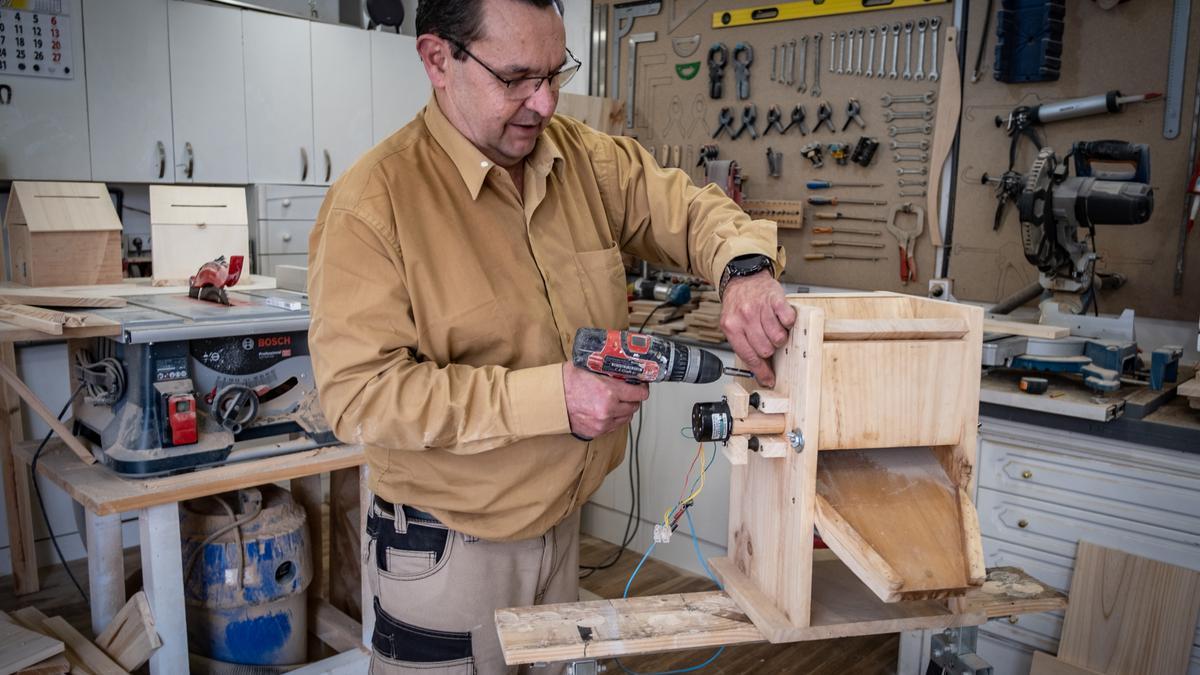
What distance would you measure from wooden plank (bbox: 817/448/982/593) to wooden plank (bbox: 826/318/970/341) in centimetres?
20

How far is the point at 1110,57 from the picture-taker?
2590 mm

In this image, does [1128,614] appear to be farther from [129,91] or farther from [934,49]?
[129,91]

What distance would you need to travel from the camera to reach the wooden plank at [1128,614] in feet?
6.34

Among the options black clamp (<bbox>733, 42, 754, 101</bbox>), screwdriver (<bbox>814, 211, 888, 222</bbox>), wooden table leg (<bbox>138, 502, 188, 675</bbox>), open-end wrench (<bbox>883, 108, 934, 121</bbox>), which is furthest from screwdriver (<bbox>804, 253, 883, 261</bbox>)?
wooden table leg (<bbox>138, 502, 188, 675</bbox>)

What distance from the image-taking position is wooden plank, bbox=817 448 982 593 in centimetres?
111

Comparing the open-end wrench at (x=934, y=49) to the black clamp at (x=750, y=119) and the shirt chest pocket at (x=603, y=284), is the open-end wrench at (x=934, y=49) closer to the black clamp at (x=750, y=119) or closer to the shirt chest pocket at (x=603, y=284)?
the black clamp at (x=750, y=119)

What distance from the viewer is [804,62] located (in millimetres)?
3260

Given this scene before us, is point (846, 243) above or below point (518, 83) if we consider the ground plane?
below

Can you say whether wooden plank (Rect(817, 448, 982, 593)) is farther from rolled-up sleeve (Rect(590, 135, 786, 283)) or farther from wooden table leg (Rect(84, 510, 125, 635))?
wooden table leg (Rect(84, 510, 125, 635))

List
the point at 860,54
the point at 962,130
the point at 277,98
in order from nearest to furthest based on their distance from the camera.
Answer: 1. the point at 962,130
2. the point at 860,54
3. the point at 277,98

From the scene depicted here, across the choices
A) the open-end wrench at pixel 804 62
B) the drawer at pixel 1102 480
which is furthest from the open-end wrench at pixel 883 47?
the drawer at pixel 1102 480

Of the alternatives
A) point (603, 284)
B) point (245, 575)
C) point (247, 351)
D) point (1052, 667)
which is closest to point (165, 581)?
point (245, 575)

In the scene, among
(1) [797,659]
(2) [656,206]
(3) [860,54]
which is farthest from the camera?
(3) [860,54]

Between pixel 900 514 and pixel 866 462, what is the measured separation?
10 cm
